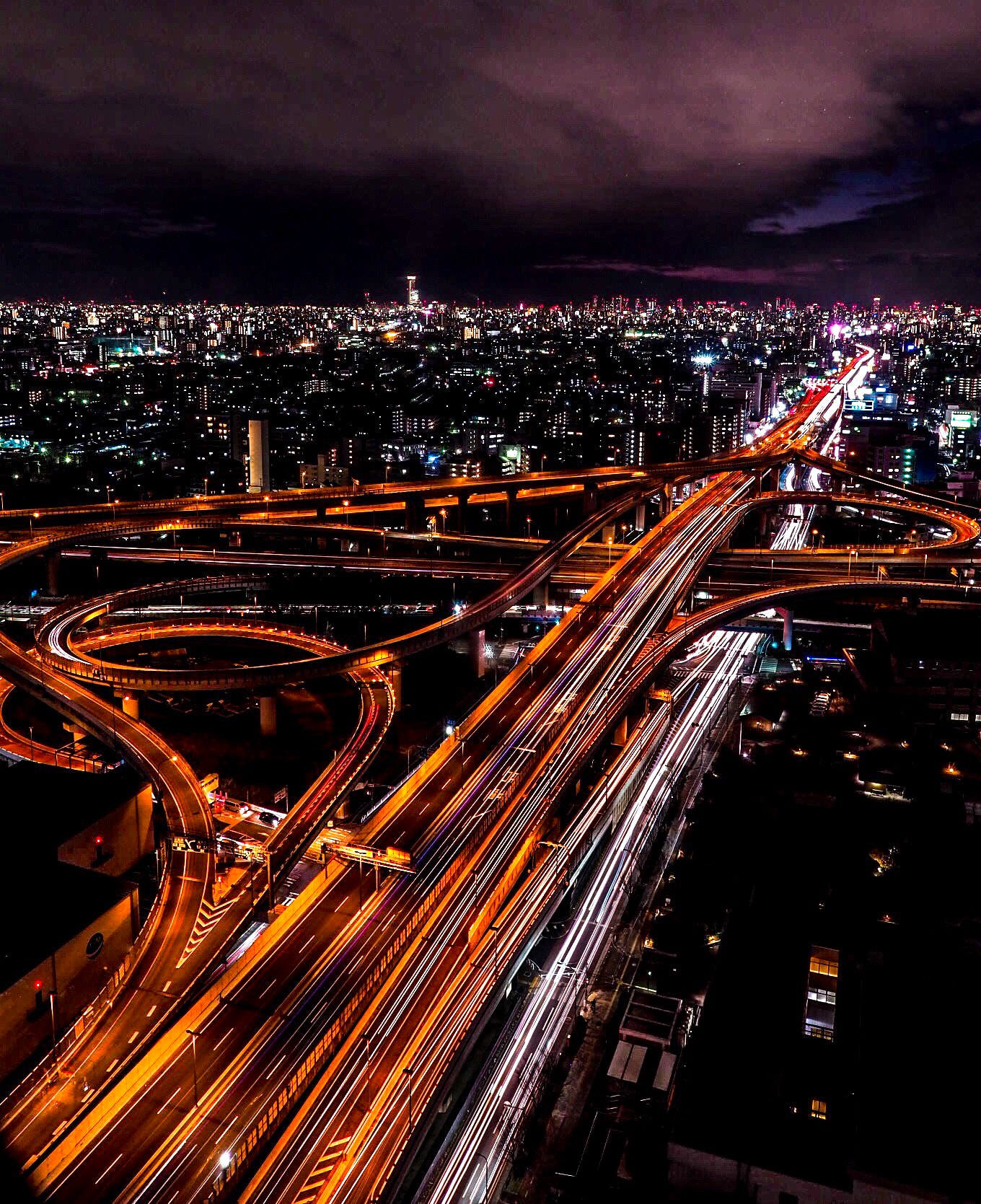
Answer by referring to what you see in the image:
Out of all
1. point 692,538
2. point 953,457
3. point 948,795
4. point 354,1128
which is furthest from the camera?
point 953,457

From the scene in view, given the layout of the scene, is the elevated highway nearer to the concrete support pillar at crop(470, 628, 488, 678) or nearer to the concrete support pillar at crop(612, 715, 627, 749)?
the concrete support pillar at crop(612, 715, 627, 749)

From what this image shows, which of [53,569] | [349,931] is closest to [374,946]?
[349,931]

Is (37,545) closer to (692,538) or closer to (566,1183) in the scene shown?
(692,538)

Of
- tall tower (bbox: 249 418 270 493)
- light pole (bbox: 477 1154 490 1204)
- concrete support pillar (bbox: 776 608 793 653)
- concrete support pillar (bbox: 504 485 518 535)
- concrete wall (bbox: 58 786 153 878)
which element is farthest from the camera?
tall tower (bbox: 249 418 270 493)

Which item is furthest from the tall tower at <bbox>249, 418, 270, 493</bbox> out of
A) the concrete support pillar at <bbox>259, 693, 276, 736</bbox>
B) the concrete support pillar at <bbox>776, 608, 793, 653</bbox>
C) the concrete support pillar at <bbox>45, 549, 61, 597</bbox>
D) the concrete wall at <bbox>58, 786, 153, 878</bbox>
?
the concrete wall at <bbox>58, 786, 153, 878</bbox>

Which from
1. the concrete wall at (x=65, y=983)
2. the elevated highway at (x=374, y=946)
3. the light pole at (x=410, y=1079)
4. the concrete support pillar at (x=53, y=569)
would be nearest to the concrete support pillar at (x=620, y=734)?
the elevated highway at (x=374, y=946)

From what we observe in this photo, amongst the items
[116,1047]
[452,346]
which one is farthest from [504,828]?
[452,346]
